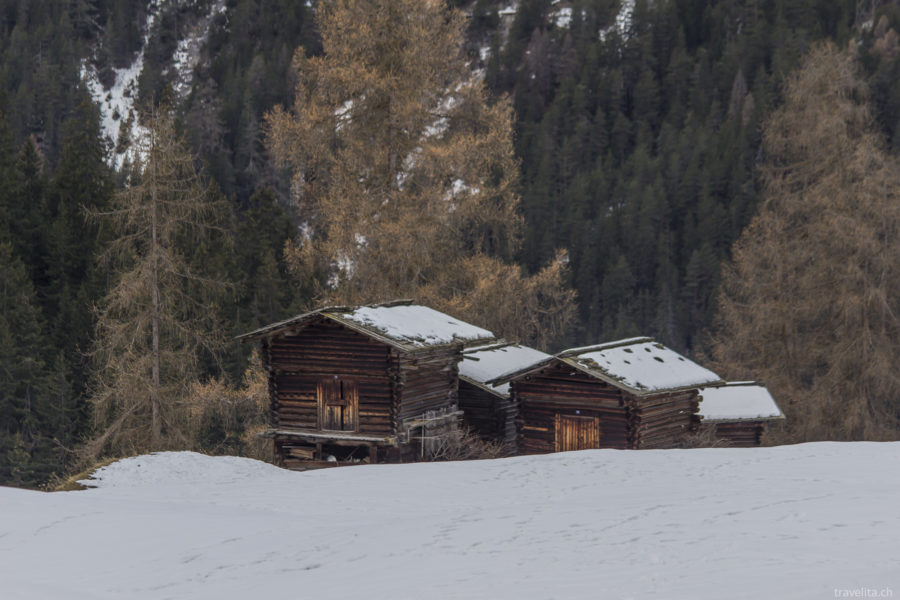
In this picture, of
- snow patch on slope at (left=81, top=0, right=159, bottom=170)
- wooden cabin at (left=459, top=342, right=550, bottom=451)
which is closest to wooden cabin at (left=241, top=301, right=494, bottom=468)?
wooden cabin at (left=459, top=342, right=550, bottom=451)

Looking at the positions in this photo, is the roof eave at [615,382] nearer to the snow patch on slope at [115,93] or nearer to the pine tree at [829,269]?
the pine tree at [829,269]

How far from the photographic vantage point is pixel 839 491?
539 inches

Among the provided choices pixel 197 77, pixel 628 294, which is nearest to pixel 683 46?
pixel 628 294

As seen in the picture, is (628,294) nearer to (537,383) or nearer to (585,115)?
(585,115)

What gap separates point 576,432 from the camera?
82.7 feet

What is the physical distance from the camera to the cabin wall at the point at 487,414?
2820cm

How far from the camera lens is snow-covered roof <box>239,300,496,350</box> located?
22.5m

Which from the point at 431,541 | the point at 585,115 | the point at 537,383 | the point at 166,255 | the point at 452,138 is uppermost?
the point at 585,115

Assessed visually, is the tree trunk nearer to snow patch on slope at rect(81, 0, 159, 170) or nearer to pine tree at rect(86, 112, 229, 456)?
pine tree at rect(86, 112, 229, 456)

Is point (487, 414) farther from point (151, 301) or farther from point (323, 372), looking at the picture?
point (151, 301)

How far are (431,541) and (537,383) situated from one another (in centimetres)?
1402

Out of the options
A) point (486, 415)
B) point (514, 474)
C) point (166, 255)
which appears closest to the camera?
point (514, 474)

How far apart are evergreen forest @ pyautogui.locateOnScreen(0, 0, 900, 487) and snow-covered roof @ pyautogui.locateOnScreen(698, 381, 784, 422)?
539 centimetres

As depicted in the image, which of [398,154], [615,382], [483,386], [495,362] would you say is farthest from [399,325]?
[398,154]
